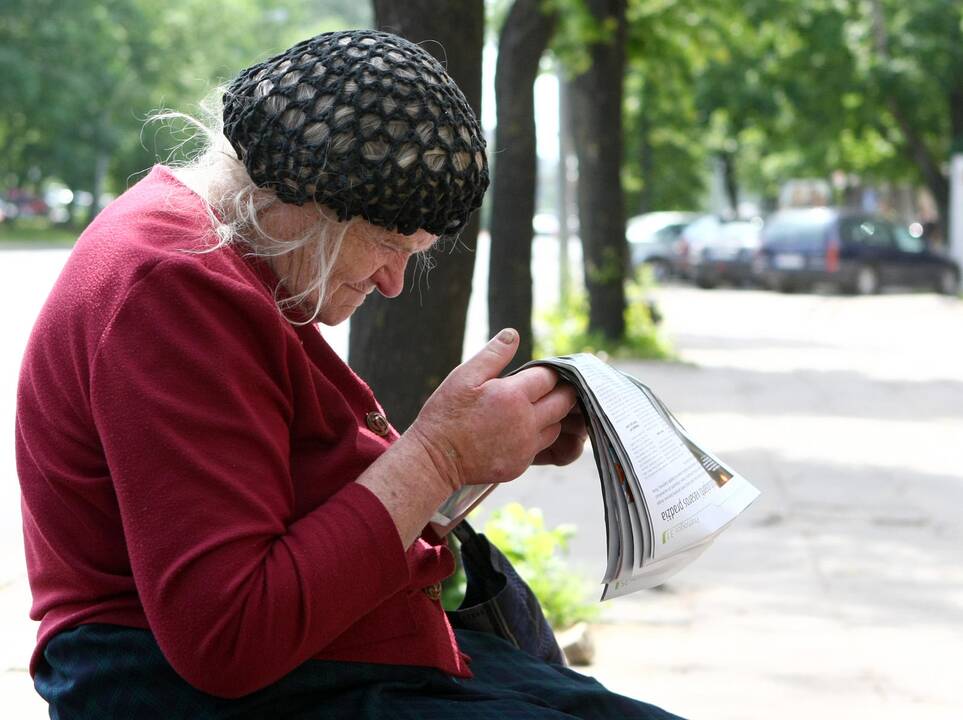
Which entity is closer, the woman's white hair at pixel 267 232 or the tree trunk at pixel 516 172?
the woman's white hair at pixel 267 232

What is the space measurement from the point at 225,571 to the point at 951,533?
19.3ft

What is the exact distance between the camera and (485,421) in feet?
6.49

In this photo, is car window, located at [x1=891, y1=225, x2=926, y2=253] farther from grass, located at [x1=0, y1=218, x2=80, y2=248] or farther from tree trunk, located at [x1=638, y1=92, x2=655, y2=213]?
grass, located at [x1=0, y1=218, x2=80, y2=248]

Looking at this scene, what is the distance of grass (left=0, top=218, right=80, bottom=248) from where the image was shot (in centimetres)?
4028

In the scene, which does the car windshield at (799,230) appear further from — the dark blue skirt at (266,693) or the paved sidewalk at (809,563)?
the dark blue skirt at (266,693)

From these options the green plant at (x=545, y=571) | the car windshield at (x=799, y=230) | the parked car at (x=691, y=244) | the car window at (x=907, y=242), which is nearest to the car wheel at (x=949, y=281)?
the car window at (x=907, y=242)

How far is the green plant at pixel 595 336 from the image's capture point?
48.8 feet

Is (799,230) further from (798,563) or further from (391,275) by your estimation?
(391,275)

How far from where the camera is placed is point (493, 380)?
6.56ft

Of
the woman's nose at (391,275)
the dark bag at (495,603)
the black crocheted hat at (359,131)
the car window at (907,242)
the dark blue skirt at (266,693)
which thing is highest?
the black crocheted hat at (359,131)

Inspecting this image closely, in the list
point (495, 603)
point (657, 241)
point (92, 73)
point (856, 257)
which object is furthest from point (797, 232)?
point (92, 73)

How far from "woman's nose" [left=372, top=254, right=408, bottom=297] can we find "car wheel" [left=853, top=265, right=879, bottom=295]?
2607 centimetres

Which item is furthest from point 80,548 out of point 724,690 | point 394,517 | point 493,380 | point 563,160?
point 563,160

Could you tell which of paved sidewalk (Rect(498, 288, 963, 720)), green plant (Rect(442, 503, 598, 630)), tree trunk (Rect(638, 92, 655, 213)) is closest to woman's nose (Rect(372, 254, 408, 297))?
paved sidewalk (Rect(498, 288, 963, 720))
